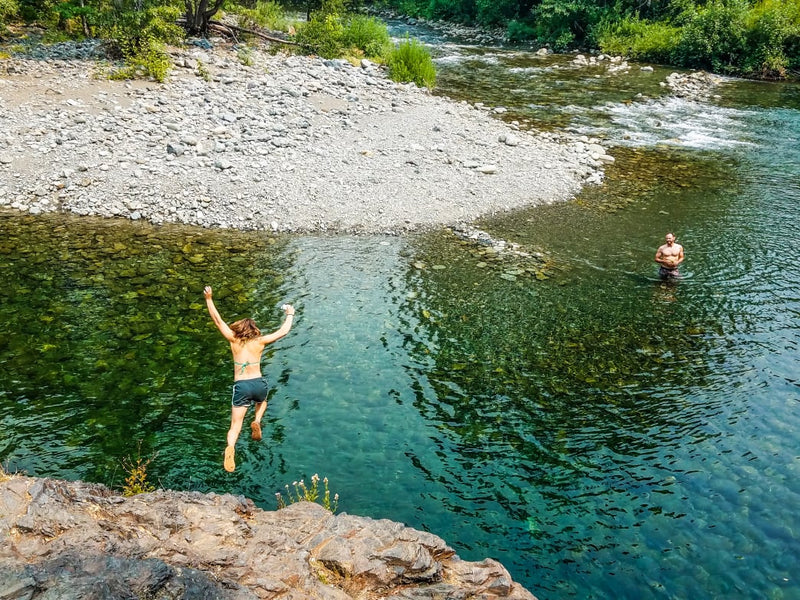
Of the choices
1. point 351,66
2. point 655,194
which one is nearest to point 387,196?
point 655,194

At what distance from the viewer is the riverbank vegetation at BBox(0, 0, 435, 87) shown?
85.3ft

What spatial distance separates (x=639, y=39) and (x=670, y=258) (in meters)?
36.2

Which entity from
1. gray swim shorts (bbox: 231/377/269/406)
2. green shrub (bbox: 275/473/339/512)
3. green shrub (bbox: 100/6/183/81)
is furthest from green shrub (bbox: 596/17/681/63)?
green shrub (bbox: 275/473/339/512)

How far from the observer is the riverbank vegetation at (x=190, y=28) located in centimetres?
2598

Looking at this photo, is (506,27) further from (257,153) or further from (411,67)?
(257,153)

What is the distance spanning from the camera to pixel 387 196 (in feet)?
66.0

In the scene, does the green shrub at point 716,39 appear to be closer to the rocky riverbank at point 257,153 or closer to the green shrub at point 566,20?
the green shrub at point 566,20

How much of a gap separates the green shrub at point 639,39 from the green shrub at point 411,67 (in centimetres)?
2102

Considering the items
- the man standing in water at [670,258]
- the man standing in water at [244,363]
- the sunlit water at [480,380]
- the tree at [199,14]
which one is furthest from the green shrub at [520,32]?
the man standing in water at [244,363]

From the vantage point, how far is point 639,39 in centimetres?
4606

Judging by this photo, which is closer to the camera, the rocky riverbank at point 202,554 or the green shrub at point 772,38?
the rocky riverbank at point 202,554

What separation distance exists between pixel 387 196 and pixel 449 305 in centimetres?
623

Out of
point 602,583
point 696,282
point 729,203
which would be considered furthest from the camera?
point 729,203

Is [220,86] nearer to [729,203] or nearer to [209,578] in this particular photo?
[729,203]
